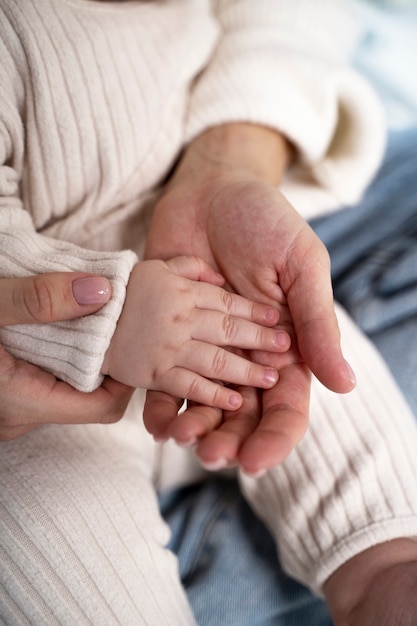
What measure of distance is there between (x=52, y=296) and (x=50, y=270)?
0.22 feet

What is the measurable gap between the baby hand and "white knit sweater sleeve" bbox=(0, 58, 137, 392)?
0.02 meters

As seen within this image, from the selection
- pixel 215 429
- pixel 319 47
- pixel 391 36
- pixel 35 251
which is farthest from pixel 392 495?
pixel 391 36

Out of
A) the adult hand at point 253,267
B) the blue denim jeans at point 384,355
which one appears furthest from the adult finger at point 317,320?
the blue denim jeans at point 384,355

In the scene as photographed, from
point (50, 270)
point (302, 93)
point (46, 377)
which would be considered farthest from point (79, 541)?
point (302, 93)

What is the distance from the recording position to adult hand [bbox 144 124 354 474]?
462mm

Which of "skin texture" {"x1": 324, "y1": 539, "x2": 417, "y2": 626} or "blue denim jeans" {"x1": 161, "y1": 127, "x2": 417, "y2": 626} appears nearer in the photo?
"skin texture" {"x1": 324, "y1": 539, "x2": 417, "y2": 626}

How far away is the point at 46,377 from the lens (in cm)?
56

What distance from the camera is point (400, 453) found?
625 millimetres

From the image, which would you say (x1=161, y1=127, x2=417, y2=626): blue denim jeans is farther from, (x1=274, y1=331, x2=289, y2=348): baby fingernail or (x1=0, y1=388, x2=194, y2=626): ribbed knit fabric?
(x1=274, y1=331, x2=289, y2=348): baby fingernail

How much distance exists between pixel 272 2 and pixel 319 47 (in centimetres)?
11

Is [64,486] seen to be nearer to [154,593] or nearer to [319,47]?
[154,593]

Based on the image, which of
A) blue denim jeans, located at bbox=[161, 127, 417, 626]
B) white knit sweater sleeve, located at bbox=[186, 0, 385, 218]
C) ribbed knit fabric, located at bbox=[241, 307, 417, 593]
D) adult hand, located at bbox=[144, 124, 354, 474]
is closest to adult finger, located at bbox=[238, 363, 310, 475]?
adult hand, located at bbox=[144, 124, 354, 474]

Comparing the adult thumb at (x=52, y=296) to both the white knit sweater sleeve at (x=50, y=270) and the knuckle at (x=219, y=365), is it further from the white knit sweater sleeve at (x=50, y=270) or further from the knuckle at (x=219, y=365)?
the knuckle at (x=219, y=365)

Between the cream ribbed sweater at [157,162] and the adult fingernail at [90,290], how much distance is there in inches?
0.6
